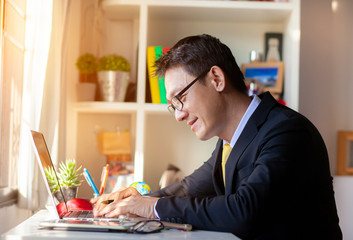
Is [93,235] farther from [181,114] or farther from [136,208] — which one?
[181,114]

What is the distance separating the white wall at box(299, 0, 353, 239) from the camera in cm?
304

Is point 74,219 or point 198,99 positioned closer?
point 74,219

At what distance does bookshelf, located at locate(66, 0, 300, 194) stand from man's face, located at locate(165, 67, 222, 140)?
0.90 m

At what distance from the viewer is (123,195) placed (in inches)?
64.0

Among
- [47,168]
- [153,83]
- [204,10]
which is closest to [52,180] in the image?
[47,168]

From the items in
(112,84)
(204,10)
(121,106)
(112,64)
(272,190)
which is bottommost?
(272,190)

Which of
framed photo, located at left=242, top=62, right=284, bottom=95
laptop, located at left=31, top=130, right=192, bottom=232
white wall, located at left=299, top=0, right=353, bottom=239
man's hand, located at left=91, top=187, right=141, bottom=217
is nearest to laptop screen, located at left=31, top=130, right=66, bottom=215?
laptop, located at left=31, top=130, right=192, bottom=232

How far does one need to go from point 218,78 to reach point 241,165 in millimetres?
333

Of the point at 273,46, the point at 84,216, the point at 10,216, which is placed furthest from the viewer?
the point at 273,46

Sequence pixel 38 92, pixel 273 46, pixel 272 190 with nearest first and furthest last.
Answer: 1. pixel 272 190
2. pixel 38 92
3. pixel 273 46

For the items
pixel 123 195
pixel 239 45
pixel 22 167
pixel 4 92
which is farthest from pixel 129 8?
pixel 123 195

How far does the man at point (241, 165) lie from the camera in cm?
128

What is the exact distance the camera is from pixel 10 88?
2086 millimetres

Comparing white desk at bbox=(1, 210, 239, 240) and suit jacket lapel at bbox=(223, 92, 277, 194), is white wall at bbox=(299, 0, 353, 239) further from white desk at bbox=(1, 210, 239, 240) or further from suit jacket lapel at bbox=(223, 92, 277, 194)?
white desk at bbox=(1, 210, 239, 240)
